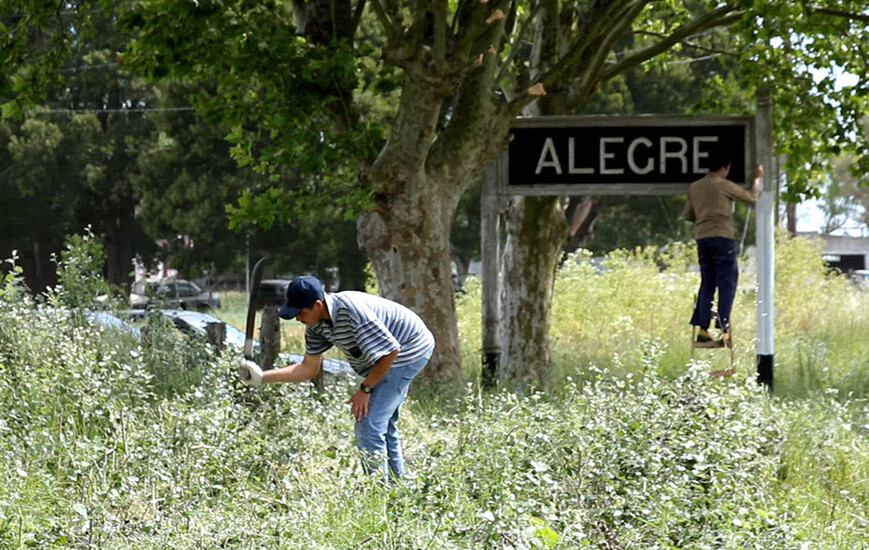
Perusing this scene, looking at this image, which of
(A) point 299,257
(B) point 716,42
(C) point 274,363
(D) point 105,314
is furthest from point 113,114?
(C) point 274,363

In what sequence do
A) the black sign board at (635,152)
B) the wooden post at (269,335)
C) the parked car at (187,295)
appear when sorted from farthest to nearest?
the parked car at (187,295)
the black sign board at (635,152)
the wooden post at (269,335)

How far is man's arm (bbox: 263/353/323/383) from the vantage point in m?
7.79

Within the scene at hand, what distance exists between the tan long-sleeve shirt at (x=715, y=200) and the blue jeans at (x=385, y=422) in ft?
13.4

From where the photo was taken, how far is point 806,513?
781 cm

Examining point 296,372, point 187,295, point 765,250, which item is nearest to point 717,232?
point 765,250

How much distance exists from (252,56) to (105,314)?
3563 millimetres

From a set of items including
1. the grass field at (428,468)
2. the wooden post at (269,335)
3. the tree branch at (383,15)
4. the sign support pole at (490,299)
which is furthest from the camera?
the sign support pole at (490,299)

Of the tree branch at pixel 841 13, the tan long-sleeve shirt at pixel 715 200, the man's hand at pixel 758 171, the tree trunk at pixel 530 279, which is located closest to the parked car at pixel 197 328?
the tree trunk at pixel 530 279

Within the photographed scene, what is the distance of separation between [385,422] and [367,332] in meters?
0.64

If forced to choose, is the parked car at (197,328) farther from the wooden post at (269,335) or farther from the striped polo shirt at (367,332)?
the striped polo shirt at (367,332)

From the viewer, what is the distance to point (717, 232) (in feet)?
36.9

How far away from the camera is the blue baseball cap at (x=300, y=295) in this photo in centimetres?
744

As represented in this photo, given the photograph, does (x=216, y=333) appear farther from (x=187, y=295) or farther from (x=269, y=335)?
(x=187, y=295)

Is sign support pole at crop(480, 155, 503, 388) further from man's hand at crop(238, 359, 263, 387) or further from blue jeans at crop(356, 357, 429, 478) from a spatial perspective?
man's hand at crop(238, 359, 263, 387)
